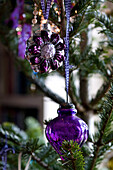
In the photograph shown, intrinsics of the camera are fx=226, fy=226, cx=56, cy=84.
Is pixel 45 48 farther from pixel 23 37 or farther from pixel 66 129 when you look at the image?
Result: pixel 23 37

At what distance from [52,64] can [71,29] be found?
0.06m

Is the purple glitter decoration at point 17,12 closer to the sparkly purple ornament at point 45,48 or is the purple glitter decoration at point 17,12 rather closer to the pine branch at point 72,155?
the sparkly purple ornament at point 45,48

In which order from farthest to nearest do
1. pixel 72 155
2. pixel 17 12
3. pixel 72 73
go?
pixel 17 12, pixel 72 73, pixel 72 155

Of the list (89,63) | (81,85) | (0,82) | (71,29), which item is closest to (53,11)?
(71,29)

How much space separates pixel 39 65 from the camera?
33 cm

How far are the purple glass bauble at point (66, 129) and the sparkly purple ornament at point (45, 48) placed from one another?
0.23 ft

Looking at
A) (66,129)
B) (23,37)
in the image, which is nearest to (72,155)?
(66,129)

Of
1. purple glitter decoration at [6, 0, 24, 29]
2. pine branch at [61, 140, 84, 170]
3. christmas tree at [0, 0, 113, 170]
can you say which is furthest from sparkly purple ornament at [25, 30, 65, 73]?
purple glitter decoration at [6, 0, 24, 29]

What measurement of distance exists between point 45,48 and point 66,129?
115 millimetres

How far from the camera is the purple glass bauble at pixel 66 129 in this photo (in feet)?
0.97

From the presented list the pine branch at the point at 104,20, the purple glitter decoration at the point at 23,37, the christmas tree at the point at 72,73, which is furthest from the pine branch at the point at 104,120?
the purple glitter decoration at the point at 23,37

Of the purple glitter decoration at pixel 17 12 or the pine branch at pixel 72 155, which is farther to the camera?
the purple glitter decoration at pixel 17 12

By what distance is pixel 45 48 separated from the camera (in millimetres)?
317

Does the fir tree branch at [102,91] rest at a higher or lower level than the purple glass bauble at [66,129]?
higher
